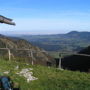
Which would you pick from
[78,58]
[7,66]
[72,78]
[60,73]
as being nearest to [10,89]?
[72,78]

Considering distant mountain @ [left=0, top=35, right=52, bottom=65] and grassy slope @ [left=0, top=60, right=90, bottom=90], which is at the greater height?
grassy slope @ [left=0, top=60, right=90, bottom=90]

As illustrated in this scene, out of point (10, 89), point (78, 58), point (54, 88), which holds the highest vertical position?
point (10, 89)

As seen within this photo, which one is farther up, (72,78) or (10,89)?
(10,89)

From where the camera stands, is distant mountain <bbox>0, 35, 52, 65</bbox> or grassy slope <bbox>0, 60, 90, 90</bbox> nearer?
grassy slope <bbox>0, 60, 90, 90</bbox>

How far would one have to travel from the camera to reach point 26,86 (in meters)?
11.5

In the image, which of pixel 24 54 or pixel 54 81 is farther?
pixel 24 54

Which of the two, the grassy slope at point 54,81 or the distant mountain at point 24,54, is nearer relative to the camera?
the grassy slope at point 54,81

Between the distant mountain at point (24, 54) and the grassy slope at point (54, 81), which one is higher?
the grassy slope at point (54, 81)

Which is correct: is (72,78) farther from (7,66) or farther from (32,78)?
(7,66)

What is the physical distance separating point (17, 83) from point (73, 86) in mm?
2434

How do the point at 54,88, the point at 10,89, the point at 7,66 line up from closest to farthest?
1. the point at 10,89
2. the point at 54,88
3. the point at 7,66

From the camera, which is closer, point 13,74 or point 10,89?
point 10,89

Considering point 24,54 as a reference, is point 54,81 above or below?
above

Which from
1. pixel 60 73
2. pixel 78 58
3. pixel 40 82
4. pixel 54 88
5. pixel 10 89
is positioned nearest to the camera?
pixel 10 89
